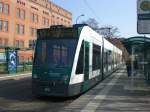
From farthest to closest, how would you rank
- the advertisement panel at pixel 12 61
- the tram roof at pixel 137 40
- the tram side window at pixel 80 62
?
the advertisement panel at pixel 12 61
the tram roof at pixel 137 40
the tram side window at pixel 80 62

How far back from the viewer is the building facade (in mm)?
79812

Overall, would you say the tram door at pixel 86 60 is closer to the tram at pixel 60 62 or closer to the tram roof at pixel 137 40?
the tram at pixel 60 62

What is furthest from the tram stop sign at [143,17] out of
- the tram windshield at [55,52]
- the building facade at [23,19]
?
the building facade at [23,19]

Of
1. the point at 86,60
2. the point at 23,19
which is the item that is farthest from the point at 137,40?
the point at 23,19

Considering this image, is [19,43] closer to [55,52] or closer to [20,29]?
[20,29]

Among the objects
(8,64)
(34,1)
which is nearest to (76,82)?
(8,64)

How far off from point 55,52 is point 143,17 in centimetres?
430

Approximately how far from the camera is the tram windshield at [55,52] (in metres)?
15.7

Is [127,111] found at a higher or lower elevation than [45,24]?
lower

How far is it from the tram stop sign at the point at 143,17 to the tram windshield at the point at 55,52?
313 centimetres

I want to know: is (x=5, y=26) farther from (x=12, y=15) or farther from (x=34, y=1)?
(x=34, y=1)

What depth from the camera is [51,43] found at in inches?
636

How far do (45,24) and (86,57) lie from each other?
8740 centimetres

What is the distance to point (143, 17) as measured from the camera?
16969 mm
